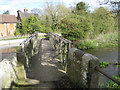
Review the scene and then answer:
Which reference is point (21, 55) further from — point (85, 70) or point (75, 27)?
point (75, 27)

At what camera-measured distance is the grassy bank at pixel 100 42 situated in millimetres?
18188

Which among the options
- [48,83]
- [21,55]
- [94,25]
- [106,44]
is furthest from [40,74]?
[94,25]

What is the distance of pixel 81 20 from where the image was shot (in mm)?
20375

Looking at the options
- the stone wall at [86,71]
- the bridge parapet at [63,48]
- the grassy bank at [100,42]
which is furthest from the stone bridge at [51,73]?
the grassy bank at [100,42]

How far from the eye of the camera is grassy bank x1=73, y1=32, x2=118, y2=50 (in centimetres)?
1819

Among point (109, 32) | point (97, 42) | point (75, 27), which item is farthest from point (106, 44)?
point (75, 27)

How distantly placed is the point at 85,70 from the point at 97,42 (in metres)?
18.8

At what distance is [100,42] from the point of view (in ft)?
65.9

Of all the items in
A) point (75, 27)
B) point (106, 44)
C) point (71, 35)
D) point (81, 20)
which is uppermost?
point (81, 20)

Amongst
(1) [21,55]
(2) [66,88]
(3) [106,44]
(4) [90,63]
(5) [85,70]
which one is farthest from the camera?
(3) [106,44]

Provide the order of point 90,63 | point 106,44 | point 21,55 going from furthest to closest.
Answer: point 106,44
point 21,55
point 90,63

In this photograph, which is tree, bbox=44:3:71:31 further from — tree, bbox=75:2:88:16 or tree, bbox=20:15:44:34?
tree, bbox=20:15:44:34

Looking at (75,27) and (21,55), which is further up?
(75,27)

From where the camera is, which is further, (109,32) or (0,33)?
(109,32)
